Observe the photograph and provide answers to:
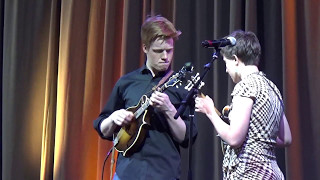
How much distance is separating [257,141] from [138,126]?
0.52 m

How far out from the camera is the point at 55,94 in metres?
3.90

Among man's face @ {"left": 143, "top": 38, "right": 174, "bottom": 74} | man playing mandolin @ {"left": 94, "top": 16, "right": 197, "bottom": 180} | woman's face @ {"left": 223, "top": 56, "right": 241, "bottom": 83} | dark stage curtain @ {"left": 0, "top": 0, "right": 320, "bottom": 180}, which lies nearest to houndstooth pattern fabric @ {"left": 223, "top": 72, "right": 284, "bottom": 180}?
woman's face @ {"left": 223, "top": 56, "right": 241, "bottom": 83}

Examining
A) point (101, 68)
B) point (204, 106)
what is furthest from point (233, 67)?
point (101, 68)

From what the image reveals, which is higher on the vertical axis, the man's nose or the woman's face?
the man's nose

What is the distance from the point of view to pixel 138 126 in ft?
7.06

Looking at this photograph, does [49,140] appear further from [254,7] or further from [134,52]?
[254,7]

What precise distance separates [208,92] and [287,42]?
625 mm

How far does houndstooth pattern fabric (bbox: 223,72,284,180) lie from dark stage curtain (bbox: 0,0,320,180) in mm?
953

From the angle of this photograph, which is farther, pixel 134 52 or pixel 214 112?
pixel 134 52

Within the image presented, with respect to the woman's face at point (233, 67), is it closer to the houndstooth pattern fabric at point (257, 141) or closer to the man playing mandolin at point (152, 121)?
the houndstooth pattern fabric at point (257, 141)

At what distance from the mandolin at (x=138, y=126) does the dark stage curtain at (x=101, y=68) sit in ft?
3.51

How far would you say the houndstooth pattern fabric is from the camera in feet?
6.52

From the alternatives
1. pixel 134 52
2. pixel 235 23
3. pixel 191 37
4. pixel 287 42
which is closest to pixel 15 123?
pixel 134 52

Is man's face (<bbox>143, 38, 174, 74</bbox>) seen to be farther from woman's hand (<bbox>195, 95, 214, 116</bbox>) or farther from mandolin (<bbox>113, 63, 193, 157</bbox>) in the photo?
woman's hand (<bbox>195, 95, 214, 116</bbox>)
